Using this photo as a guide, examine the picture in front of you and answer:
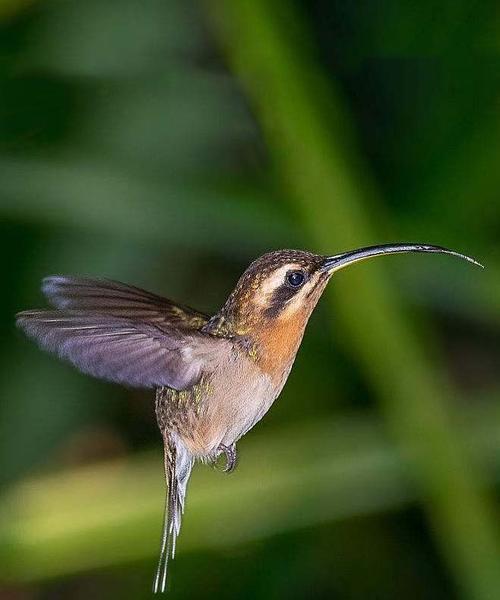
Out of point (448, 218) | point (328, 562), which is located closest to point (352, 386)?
point (328, 562)

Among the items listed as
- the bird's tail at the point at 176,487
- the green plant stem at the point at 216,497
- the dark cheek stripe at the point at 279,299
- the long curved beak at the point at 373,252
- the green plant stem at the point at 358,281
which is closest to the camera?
the long curved beak at the point at 373,252

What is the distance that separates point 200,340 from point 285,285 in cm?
11

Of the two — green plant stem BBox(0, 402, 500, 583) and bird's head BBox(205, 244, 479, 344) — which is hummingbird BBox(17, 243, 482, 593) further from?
green plant stem BBox(0, 402, 500, 583)

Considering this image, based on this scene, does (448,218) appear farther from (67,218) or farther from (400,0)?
(67,218)

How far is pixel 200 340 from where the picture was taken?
1103 mm

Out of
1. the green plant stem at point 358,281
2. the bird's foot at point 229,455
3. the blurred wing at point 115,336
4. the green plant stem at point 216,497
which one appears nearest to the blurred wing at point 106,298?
the blurred wing at point 115,336

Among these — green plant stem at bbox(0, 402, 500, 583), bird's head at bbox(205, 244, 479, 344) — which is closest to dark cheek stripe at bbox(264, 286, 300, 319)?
bird's head at bbox(205, 244, 479, 344)

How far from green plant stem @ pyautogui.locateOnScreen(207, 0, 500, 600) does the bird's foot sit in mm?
494

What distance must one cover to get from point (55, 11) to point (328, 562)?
1.19 meters

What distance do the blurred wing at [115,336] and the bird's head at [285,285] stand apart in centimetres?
6

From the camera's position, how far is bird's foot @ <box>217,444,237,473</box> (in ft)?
3.57

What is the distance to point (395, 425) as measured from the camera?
1741 millimetres

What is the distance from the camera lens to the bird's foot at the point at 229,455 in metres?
1.09

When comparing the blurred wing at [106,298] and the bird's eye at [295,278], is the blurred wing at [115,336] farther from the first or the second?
the bird's eye at [295,278]
